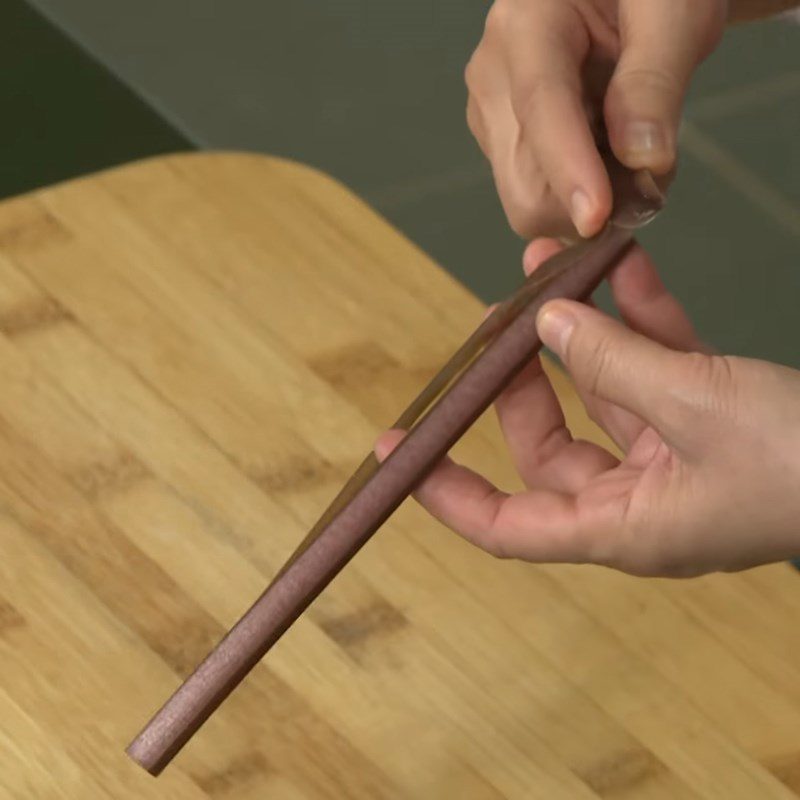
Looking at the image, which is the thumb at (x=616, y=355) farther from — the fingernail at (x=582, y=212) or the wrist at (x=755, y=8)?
the wrist at (x=755, y=8)

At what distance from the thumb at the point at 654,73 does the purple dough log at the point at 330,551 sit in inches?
4.9

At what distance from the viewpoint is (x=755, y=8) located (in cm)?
102

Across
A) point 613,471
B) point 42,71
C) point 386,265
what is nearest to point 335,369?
point 386,265

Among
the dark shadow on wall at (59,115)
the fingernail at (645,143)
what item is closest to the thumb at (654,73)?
the fingernail at (645,143)

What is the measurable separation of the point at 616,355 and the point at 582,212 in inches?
2.8

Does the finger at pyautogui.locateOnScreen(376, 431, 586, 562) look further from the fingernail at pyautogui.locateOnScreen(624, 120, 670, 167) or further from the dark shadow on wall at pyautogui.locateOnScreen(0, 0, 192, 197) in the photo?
the dark shadow on wall at pyautogui.locateOnScreen(0, 0, 192, 197)

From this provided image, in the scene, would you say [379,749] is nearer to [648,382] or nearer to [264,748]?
[264,748]

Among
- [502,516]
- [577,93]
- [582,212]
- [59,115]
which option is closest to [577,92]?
[577,93]

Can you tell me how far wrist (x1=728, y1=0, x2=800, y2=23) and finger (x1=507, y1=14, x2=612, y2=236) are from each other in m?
0.15

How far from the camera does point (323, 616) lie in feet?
2.61

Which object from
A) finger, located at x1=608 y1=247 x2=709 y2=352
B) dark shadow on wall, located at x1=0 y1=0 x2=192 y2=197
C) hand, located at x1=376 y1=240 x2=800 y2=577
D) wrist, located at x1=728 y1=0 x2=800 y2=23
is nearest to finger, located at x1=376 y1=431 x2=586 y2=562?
hand, located at x1=376 y1=240 x2=800 y2=577

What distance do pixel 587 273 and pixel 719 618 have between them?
0.62 feet

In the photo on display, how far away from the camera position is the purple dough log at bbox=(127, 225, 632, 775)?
2.18ft

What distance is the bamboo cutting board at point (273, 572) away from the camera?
2.45 feet
